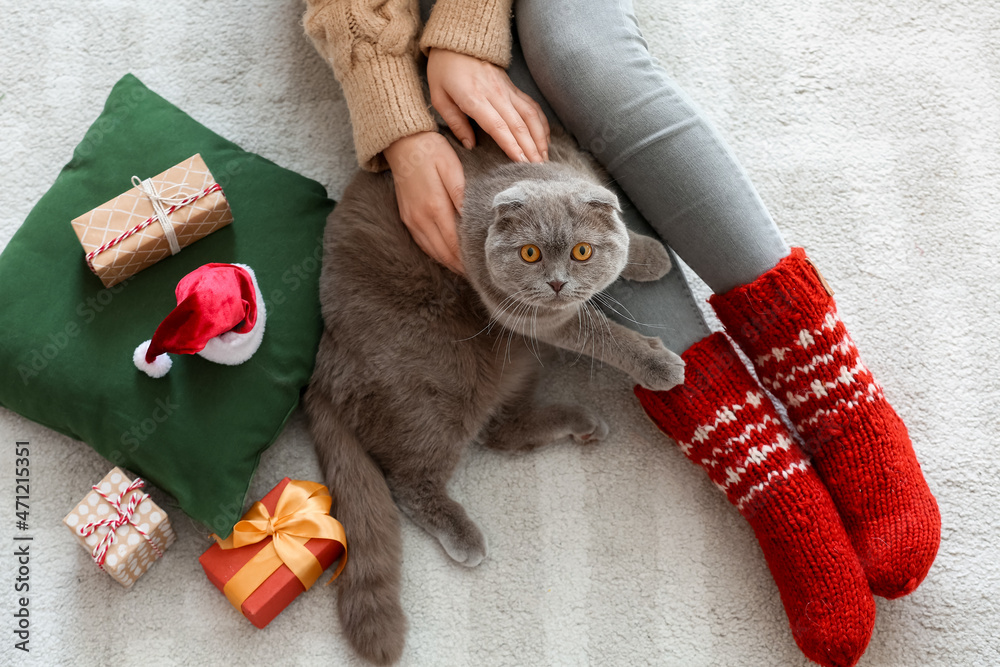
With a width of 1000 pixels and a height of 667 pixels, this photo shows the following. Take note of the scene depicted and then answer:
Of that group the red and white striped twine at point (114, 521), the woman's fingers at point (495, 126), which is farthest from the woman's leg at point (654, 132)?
the red and white striped twine at point (114, 521)

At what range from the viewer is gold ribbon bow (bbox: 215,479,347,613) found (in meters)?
1.02

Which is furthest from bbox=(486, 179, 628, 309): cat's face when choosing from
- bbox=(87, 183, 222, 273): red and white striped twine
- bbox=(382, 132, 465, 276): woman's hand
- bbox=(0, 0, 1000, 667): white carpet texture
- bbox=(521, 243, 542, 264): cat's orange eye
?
bbox=(87, 183, 222, 273): red and white striped twine

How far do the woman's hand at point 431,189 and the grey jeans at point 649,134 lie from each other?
0.20 m

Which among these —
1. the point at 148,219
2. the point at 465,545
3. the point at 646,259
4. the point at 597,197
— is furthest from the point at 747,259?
the point at 148,219

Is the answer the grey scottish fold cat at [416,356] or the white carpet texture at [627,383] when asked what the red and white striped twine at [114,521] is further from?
the grey scottish fold cat at [416,356]

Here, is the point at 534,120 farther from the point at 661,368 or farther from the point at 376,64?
the point at 661,368

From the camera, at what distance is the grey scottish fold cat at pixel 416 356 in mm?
1009

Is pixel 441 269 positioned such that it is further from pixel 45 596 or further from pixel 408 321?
pixel 45 596

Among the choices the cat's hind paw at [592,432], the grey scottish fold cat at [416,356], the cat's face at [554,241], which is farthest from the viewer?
the cat's hind paw at [592,432]

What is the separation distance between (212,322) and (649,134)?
2.24ft

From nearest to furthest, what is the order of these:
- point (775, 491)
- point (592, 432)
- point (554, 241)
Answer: point (554, 241), point (775, 491), point (592, 432)

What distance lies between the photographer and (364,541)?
3.40ft

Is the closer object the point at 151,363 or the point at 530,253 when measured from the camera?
the point at 530,253

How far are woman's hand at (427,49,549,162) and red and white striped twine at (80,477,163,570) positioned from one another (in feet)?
2.43
